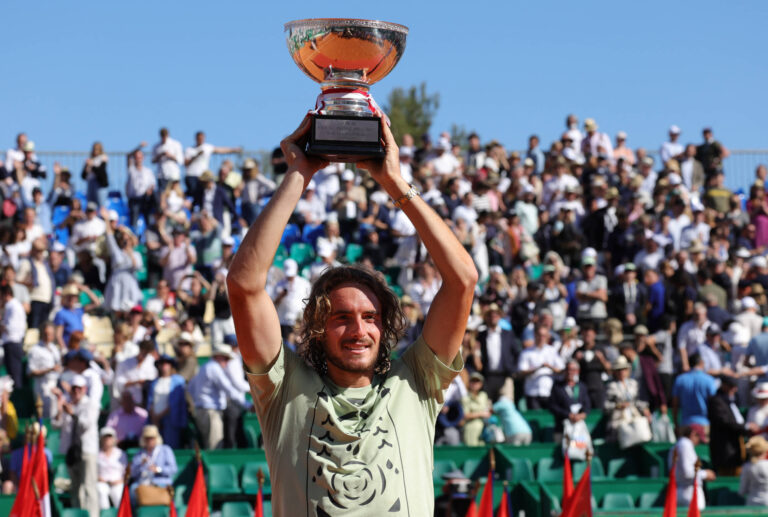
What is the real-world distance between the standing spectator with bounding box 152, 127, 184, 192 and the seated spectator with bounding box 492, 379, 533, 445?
775cm

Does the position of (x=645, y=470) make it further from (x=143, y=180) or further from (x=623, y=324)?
(x=143, y=180)

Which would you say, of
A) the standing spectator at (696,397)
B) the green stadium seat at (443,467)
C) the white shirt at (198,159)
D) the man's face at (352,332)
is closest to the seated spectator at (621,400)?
the standing spectator at (696,397)

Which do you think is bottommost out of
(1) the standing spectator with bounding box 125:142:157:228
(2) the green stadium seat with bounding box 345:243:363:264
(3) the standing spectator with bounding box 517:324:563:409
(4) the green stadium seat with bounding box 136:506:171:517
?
(4) the green stadium seat with bounding box 136:506:171:517

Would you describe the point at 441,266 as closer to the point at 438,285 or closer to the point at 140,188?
the point at 438,285

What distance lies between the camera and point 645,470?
12.7 meters

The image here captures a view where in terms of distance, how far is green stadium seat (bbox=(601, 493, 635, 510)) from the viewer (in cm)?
1128

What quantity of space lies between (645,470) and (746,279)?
4.55 meters

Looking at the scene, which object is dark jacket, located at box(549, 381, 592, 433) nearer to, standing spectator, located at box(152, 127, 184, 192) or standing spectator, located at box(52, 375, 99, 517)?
Answer: standing spectator, located at box(52, 375, 99, 517)

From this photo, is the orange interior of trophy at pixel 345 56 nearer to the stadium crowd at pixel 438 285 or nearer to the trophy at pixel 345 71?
the trophy at pixel 345 71

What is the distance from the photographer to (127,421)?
485 inches

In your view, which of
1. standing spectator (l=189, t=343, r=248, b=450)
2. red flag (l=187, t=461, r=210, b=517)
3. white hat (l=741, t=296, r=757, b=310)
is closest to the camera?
red flag (l=187, t=461, r=210, b=517)

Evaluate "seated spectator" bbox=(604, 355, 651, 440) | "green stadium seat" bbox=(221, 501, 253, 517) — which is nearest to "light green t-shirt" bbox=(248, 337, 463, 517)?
"green stadium seat" bbox=(221, 501, 253, 517)

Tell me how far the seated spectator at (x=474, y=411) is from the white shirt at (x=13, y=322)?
4846 millimetres

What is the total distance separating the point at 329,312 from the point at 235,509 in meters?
8.12
